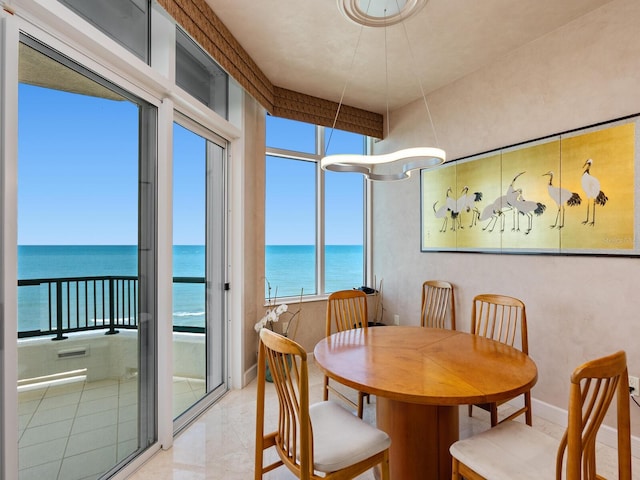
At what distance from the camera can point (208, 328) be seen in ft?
9.21

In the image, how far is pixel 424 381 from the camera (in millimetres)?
1479

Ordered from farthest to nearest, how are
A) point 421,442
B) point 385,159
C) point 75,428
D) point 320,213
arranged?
1. point 320,213
2. point 385,159
3. point 421,442
4. point 75,428

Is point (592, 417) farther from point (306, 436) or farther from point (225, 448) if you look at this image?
point (225, 448)

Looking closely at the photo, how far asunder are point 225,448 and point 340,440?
1.09 meters

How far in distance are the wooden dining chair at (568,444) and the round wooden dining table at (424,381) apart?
228 mm

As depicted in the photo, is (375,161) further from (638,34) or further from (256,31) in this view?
(638,34)

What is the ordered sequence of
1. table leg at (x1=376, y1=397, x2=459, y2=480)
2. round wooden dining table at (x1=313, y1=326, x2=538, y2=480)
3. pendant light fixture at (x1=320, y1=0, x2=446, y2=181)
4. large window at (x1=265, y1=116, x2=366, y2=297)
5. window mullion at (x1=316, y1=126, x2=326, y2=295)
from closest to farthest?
round wooden dining table at (x1=313, y1=326, x2=538, y2=480), table leg at (x1=376, y1=397, x2=459, y2=480), pendant light fixture at (x1=320, y1=0, x2=446, y2=181), large window at (x1=265, y1=116, x2=366, y2=297), window mullion at (x1=316, y1=126, x2=326, y2=295)

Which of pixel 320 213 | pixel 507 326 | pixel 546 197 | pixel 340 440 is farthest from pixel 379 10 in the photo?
pixel 340 440

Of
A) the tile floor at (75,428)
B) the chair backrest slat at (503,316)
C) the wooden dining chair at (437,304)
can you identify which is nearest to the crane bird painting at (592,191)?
the chair backrest slat at (503,316)

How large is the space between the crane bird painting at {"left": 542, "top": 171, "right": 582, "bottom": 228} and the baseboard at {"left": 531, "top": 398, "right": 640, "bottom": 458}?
4.42 ft

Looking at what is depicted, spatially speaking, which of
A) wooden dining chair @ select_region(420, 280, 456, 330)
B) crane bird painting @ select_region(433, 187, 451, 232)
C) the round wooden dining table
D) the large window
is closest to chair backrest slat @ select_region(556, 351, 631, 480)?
the round wooden dining table

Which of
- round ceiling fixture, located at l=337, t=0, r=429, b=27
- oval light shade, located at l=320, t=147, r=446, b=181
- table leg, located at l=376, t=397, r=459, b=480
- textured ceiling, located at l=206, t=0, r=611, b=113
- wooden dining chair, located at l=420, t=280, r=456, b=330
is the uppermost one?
textured ceiling, located at l=206, t=0, r=611, b=113

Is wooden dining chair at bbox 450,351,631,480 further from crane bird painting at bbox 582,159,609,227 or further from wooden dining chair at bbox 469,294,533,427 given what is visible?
crane bird painting at bbox 582,159,609,227

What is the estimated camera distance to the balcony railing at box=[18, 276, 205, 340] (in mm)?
1485
